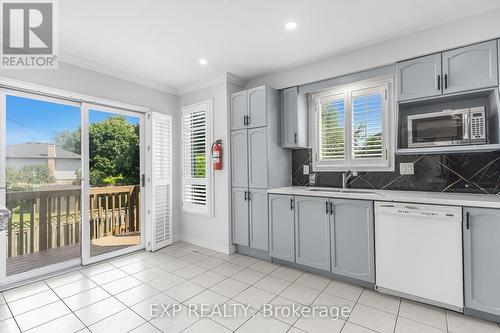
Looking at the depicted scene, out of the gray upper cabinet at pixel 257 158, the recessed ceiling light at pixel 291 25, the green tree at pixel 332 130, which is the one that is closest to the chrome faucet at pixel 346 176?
the green tree at pixel 332 130

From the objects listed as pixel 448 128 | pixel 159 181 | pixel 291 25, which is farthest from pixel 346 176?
pixel 159 181

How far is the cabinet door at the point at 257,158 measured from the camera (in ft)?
10.9

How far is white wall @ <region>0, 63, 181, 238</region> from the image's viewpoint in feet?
9.10

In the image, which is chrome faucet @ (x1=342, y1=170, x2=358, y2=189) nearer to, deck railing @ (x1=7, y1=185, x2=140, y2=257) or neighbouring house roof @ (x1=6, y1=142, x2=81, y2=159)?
deck railing @ (x1=7, y1=185, x2=140, y2=257)

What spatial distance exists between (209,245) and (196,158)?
1.44 metres

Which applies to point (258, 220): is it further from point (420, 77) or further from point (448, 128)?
point (420, 77)

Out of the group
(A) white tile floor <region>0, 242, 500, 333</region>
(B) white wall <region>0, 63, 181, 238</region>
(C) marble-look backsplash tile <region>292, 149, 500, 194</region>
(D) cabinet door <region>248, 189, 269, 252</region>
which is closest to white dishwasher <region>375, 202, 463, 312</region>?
(A) white tile floor <region>0, 242, 500, 333</region>

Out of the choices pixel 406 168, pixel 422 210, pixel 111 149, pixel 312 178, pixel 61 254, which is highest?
pixel 111 149

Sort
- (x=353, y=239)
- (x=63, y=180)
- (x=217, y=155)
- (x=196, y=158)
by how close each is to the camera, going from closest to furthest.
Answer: (x=353, y=239) < (x=63, y=180) < (x=217, y=155) < (x=196, y=158)

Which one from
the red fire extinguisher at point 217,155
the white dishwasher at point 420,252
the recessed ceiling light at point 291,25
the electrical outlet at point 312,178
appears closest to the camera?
the white dishwasher at point 420,252

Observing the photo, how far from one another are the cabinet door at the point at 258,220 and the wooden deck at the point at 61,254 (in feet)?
6.48

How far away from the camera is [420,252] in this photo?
2.16 m

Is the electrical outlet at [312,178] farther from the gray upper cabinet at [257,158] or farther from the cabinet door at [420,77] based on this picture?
the cabinet door at [420,77]

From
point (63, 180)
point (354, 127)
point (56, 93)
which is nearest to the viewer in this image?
point (56, 93)
